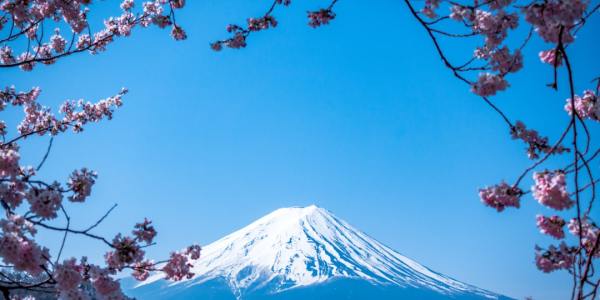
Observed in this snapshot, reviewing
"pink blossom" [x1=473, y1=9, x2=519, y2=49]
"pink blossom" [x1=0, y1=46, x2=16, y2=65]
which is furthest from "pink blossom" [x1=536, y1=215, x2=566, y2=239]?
"pink blossom" [x1=0, y1=46, x2=16, y2=65]

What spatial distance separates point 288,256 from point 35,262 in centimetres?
17024

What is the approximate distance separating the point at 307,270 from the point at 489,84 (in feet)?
537

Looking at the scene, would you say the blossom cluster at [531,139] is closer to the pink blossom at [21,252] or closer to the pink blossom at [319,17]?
the pink blossom at [319,17]

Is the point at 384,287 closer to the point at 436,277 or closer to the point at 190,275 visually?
the point at 436,277

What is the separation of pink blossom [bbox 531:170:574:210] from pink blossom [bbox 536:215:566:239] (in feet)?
1.08

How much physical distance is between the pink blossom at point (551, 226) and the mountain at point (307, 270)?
145296 mm

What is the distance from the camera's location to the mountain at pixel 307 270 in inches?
5786

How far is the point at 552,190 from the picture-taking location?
8.75 ft


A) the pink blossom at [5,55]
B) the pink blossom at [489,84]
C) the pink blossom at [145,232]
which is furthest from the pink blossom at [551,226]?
the pink blossom at [5,55]

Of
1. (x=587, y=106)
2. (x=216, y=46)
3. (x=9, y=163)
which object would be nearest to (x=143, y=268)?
(x=9, y=163)

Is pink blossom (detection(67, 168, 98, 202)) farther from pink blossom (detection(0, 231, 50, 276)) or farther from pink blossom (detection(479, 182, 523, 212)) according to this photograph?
pink blossom (detection(479, 182, 523, 212))

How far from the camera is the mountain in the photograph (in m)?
147

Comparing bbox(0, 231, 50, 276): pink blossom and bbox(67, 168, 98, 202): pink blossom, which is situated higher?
bbox(67, 168, 98, 202): pink blossom

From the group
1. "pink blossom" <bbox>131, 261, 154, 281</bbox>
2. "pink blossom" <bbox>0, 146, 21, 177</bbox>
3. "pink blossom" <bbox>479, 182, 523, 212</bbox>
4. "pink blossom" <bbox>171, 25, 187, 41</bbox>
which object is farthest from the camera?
"pink blossom" <bbox>171, 25, 187, 41</bbox>
